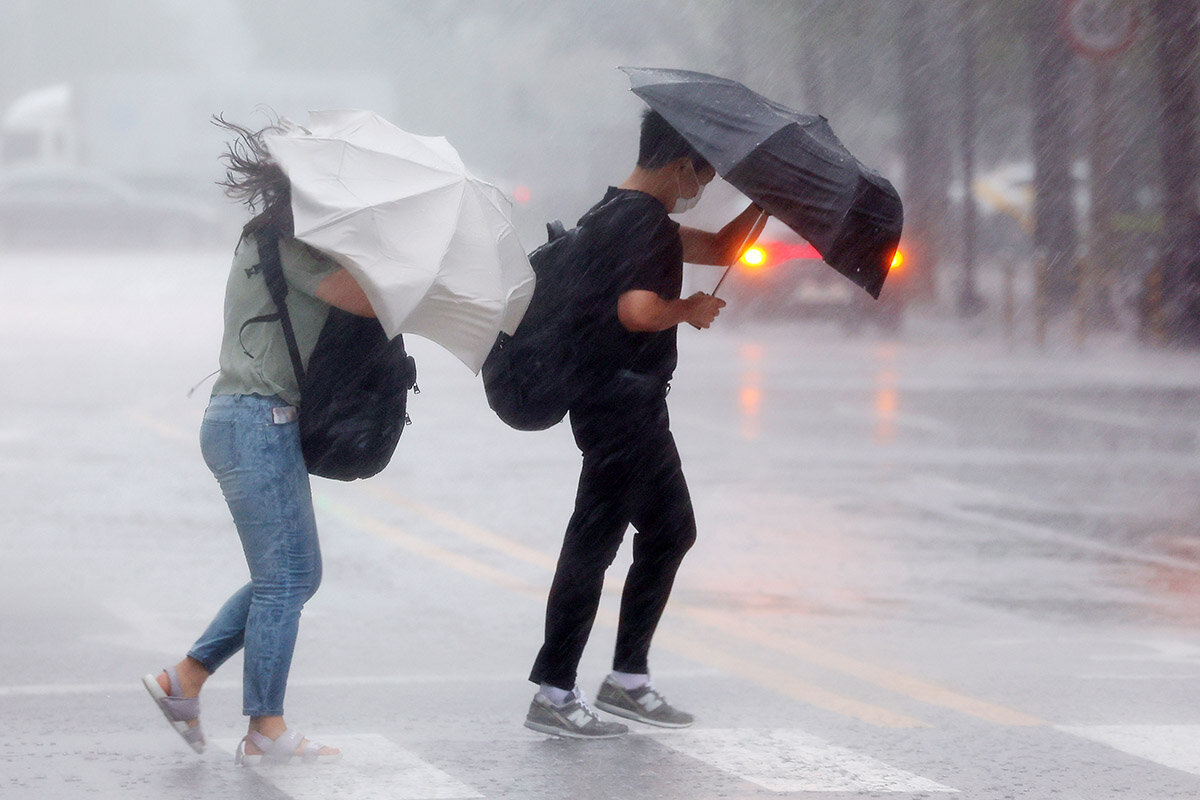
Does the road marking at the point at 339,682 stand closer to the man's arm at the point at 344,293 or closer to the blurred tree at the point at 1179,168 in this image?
the man's arm at the point at 344,293

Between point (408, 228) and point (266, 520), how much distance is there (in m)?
0.83

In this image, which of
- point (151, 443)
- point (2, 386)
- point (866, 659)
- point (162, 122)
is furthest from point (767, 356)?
point (162, 122)

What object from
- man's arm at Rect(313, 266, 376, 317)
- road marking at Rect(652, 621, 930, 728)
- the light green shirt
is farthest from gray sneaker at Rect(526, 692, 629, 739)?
man's arm at Rect(313, 266, 376, 317)

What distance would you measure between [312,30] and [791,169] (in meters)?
101

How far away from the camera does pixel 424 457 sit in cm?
1255

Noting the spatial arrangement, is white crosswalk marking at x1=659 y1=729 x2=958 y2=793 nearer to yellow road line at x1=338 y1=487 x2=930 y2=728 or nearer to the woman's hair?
yellow road line at x1=338 y1=487 x2=930 y2=728

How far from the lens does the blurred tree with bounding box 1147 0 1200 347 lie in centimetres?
2058

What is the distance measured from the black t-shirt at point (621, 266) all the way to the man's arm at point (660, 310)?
0.22ft

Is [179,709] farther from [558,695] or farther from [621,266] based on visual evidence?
[621,266]

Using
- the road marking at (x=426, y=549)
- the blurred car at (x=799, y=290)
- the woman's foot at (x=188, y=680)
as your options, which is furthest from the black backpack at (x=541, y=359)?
the blurred car at (x=799, y=290)

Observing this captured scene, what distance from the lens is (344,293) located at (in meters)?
5.23

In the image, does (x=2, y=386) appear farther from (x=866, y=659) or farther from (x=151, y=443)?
(x=866, y=659)

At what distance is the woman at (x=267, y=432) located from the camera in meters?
5.32

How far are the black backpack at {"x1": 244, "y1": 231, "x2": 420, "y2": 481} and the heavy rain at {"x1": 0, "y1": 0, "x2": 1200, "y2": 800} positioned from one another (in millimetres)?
61
